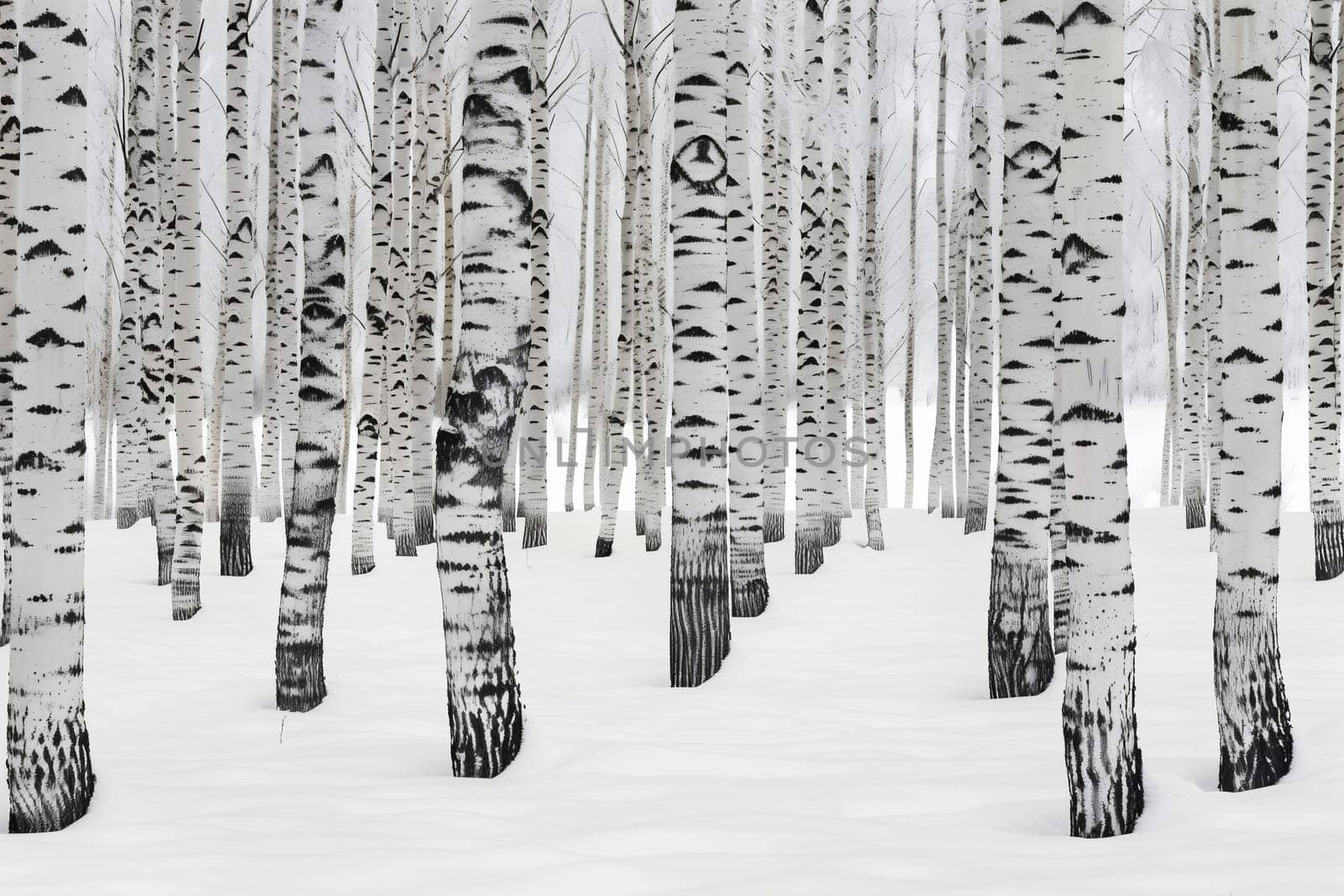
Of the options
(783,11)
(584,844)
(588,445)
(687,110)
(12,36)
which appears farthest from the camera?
(588,445)

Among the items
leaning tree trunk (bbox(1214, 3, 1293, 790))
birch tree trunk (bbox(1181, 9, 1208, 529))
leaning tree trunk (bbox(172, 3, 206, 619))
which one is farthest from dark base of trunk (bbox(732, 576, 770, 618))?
birch tree trunk (bbox(1181, 9, 1208, 529))

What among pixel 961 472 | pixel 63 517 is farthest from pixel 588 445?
pixel 63 517

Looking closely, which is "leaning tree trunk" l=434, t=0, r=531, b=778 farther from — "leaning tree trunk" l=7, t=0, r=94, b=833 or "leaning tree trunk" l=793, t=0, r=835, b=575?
"leaning tree trunk" l=793, t=0, r=835, b=575

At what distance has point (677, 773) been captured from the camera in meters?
3.83

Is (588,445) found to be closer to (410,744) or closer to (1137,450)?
(410,744)

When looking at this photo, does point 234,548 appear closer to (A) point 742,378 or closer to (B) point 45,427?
(A) point 742,378

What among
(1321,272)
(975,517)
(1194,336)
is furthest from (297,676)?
(1194,336)

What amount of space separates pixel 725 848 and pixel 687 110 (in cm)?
419

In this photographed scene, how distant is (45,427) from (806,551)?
7.34m

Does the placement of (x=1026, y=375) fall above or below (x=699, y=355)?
below

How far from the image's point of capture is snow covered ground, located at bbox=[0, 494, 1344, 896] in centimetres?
279

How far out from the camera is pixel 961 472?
18.7 metres

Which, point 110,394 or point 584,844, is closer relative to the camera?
point 584,844

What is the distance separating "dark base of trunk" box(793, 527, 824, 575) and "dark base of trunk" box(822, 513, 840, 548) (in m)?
2.13
